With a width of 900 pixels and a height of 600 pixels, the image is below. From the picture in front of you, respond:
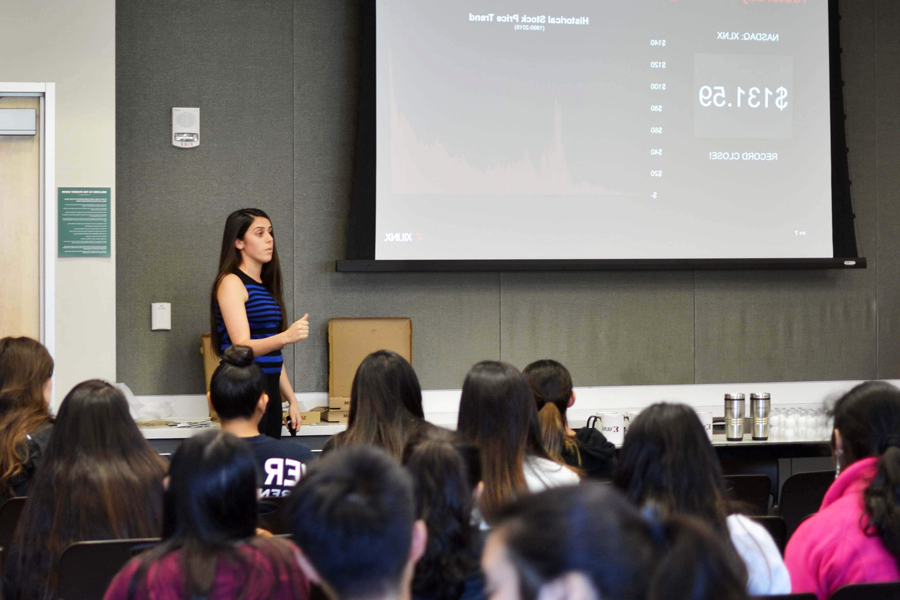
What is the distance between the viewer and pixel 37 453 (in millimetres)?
2404

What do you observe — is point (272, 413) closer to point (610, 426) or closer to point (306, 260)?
point (306, 260)

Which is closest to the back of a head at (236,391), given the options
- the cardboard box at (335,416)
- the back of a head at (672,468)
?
the back of a head at (672,468)

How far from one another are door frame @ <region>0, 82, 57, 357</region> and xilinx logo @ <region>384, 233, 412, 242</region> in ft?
5.06

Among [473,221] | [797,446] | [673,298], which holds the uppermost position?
[473,221]

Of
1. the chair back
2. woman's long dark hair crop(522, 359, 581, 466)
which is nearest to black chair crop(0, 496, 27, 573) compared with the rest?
the chair back

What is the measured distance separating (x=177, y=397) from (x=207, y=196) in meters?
1.01

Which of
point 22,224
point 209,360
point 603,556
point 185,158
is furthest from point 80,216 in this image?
point 603,556

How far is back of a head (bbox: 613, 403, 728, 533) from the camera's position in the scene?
4.92 ft

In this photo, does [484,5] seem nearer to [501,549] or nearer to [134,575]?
[134,575]

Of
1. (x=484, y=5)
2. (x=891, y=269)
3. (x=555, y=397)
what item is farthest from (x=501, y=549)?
(x=891, y=269)

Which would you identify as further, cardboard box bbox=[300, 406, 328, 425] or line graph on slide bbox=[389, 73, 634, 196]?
line graph on slide bbox=[389, 73, 634, 196]

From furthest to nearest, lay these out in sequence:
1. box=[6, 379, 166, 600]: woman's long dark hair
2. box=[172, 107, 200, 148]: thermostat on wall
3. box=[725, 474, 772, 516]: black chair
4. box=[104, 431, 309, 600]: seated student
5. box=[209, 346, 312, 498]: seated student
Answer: box=[172, 107, 200, 148]: thermostat on wall < box=[725, 474, 772, 516]: black chair < box=[209, 346, 312, 498]: seated student < box=[6, 379, 166, 600]: woman's long dark hair < box=[104, 431, 309, 600]: seated student

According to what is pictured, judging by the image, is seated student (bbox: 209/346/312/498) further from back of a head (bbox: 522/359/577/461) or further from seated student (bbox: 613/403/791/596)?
seated student (bbox: 613/403/791/596)

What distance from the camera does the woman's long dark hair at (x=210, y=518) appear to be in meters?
1.30
